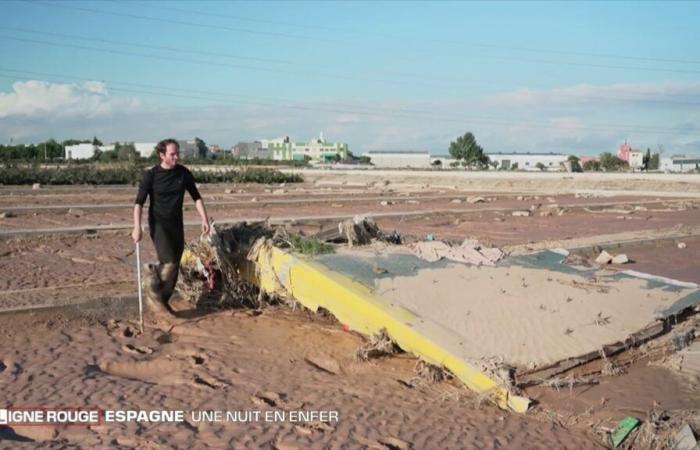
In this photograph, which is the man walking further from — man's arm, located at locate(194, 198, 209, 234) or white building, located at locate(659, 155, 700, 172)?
white building, located at locate(659, 155, 700, 172)

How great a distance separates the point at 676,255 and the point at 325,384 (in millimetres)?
10543

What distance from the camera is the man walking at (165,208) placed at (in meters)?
6.73

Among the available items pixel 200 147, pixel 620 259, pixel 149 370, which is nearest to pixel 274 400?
pixel 149 370

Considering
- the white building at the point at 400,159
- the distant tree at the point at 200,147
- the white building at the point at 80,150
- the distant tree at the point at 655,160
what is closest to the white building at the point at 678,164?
the distant tree at the point at 655,160

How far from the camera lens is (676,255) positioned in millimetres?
13391

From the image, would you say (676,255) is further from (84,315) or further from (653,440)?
(84,315)

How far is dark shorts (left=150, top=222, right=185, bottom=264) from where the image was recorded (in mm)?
6754

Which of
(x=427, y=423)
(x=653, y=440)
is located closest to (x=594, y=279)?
(x=653, y=440)

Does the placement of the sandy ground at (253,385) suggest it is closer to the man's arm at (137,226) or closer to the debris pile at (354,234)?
the man's arm at (137,226)

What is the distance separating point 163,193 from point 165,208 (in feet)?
0.50

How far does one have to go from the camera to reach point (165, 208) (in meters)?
6.75

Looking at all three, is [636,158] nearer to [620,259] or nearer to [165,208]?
[620,259]

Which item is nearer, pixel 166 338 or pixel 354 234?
pixel 166 338

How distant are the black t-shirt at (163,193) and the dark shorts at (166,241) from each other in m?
0.04
